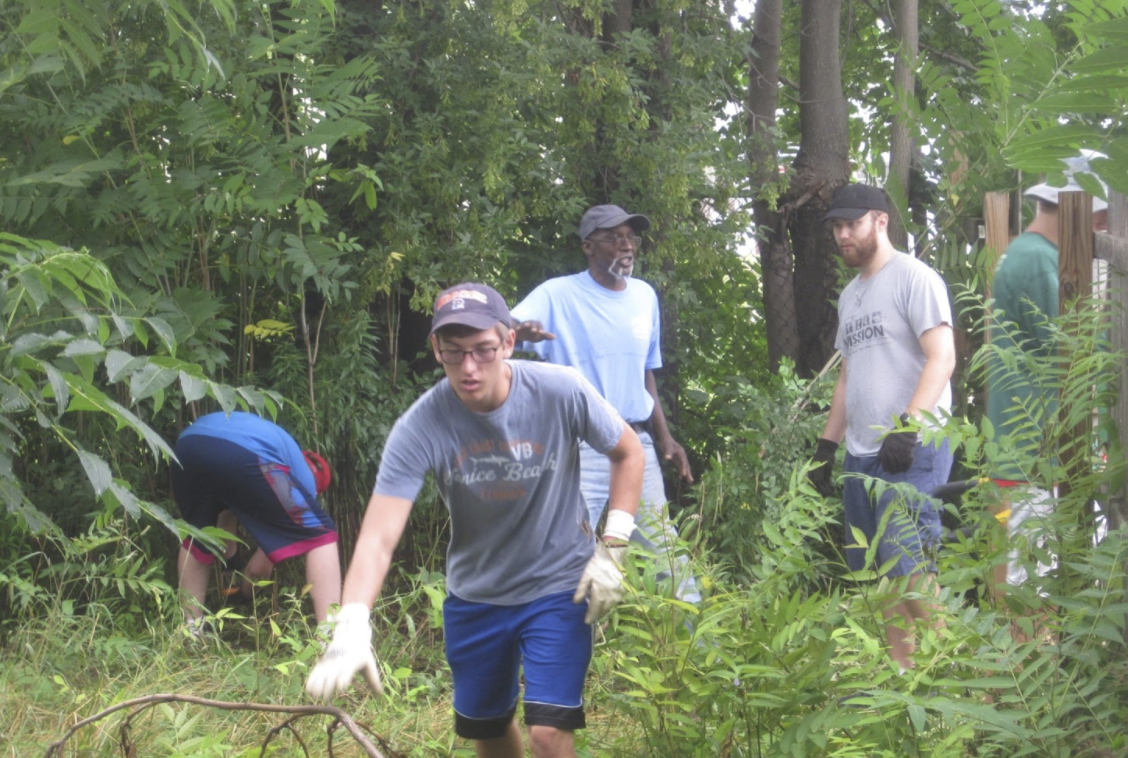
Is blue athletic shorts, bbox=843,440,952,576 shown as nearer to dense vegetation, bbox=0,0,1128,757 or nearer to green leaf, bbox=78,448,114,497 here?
dense vegetation, bbox=0,0,1128,757

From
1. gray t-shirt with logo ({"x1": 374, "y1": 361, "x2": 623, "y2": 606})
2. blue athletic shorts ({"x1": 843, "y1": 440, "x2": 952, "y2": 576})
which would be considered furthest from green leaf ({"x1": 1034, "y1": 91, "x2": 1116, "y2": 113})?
blue athletic shorts ({"x1": 843, "y1": 440, "x2": 952, "y2": 576})

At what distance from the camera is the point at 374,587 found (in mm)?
3527

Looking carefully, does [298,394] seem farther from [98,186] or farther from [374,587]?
[374,587]

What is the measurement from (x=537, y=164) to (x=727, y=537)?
8.57 feet

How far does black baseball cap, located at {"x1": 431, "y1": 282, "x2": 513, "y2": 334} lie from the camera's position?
359 centimetres

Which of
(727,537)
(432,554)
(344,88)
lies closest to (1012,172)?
(727,537)

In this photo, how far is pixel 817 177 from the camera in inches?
408

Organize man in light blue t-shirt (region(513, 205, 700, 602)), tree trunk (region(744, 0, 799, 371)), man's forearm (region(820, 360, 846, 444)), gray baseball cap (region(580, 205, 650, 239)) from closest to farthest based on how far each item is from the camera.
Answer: man's forearm (region(820, 360, 846, 444))
man in light blue t-shirt (region(513, 205, 700, 602))
gray baseball cap (region(580, 205, 650, 239))
tree trunk (region(744, 0, 799, 371))

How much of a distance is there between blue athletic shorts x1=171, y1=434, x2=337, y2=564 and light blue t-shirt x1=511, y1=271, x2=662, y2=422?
4.47 ft

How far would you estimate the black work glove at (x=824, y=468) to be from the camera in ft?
18.0

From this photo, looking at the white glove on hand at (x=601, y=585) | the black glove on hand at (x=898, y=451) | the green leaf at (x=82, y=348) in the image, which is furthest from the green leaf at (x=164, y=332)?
the black glove on hand at (x=898, y=451)

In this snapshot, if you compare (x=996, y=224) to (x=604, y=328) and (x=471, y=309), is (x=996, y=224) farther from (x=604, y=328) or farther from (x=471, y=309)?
(x=471, y=309)

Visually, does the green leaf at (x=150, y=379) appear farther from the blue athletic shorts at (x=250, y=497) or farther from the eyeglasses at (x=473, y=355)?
the blue athletic shorts at (x=250, y=497)

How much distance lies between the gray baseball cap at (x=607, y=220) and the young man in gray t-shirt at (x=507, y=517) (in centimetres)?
218
